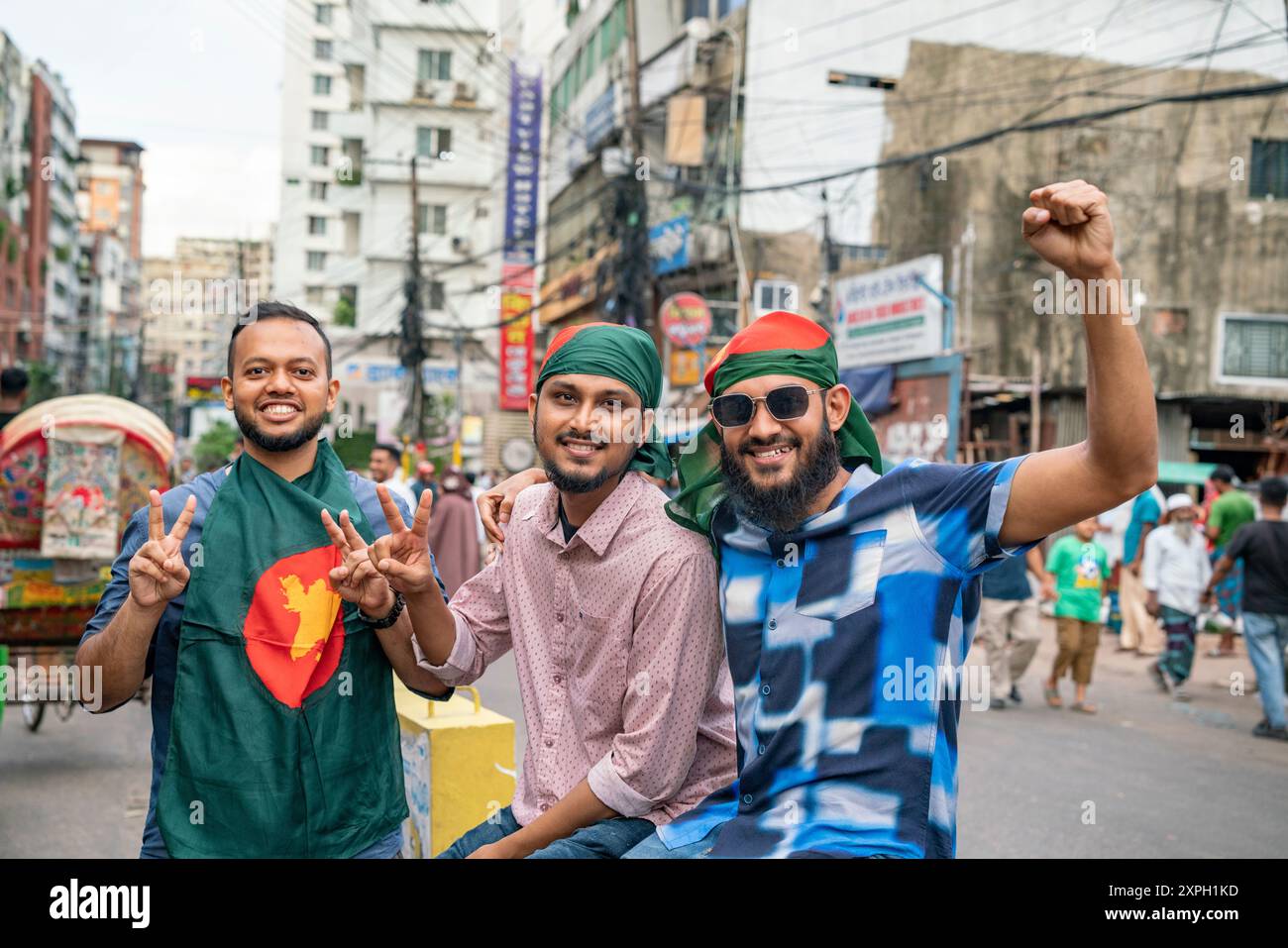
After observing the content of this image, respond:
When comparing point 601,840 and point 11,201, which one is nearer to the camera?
point 601,840

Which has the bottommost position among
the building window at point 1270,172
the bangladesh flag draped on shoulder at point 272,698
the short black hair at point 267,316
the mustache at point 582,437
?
the bangladesh flag draped on shoulder at point 272,698

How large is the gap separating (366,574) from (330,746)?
16.4 inches

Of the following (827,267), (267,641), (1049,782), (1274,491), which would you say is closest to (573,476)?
(267,641)

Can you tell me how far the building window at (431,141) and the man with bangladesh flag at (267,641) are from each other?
60.3 metres

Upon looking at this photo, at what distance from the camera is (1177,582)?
451 inches

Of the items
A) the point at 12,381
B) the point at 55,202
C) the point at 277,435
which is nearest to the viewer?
the point at 277,435

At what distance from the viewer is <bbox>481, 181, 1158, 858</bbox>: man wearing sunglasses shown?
2.32m

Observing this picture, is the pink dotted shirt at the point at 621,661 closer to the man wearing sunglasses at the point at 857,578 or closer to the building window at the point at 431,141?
the man wearing sunglasses at the point at 857,578

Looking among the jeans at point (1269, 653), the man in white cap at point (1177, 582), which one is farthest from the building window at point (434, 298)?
the jeans at point (1269, 653)

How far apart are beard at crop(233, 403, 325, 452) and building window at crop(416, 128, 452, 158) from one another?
60.3m

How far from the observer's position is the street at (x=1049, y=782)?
6414 mm

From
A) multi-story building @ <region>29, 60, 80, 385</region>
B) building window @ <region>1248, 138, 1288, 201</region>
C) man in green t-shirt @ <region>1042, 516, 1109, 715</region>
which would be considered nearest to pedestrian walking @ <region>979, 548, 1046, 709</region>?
man in green t-shirt @ <region>1042, 516, 1109, 715</region>

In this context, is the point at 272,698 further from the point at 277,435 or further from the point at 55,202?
the point at 55,202

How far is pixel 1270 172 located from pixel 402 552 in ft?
90.5
